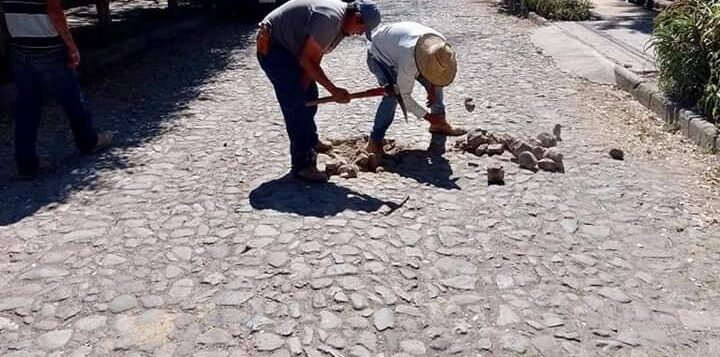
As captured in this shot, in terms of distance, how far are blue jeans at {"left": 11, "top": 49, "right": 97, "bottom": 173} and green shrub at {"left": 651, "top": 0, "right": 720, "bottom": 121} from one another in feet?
18.8

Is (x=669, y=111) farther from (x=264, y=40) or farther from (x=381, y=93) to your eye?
(x=264, y=40)

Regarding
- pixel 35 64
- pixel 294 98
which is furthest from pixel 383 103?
pixel 35 64

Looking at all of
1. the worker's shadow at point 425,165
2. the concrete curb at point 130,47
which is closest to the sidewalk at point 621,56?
the worker's shadow at point 425,165

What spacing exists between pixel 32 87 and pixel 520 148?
3.97m

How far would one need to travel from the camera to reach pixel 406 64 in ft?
18.3

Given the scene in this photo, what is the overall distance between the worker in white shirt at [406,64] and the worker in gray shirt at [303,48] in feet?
1.81

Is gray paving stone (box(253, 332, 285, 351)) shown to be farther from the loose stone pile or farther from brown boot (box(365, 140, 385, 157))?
the loose stone pile

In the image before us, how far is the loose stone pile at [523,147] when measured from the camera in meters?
5.82

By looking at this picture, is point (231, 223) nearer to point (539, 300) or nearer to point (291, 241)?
point (291, 241)

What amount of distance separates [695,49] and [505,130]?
221cm

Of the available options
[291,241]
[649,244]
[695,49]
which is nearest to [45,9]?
[291,241]

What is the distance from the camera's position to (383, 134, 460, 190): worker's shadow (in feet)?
18.5

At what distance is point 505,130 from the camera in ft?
22.7

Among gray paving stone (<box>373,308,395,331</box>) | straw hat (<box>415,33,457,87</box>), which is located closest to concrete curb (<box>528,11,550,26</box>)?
straw hat (<box>415,33,457,87</box>)
